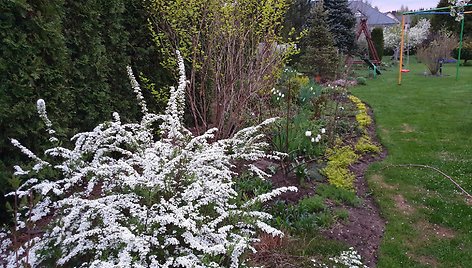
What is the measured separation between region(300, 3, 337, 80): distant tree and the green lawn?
3021 mm

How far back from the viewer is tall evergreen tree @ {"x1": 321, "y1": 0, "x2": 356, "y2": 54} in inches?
609

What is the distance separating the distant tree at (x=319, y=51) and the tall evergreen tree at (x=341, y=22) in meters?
4.11

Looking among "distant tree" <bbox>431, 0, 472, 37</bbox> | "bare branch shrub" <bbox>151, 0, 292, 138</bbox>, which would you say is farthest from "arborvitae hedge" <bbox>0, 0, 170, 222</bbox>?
"distant tree" <bbox>431, 0, 472, 37</bbox>

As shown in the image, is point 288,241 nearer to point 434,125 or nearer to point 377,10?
point 434,125

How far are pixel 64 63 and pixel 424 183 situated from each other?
12.8 feet

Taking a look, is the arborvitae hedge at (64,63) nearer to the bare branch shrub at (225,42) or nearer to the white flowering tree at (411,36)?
the bare branch shrub at (225,42)

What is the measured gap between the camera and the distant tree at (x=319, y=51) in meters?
11.1

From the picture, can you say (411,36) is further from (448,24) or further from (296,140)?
(296,140)

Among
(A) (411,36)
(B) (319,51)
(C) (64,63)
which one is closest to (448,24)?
(A) (411,36)

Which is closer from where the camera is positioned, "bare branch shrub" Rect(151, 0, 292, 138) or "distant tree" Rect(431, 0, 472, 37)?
"bare branch shrub" Rect(151, 0, 292, 138)

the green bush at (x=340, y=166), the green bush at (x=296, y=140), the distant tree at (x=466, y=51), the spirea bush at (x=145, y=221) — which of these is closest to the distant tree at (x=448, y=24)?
the distant tree at (x=466, y=51)

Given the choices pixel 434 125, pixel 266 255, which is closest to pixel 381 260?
pixel 266 255

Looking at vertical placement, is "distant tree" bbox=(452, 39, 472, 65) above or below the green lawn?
above

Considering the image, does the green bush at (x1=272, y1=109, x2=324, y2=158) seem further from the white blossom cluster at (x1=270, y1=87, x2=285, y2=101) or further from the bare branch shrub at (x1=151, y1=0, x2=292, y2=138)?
the white blossom cluster at (x1=270, y1=87, x2=285, y2=101)
